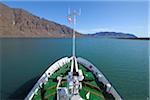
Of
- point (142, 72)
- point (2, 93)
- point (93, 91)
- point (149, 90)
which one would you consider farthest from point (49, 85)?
point (142, 72)

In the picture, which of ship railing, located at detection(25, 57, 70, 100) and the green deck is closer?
the green deck

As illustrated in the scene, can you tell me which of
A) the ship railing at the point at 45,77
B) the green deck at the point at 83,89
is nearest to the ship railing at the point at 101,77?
the green deck at the point at 83,89

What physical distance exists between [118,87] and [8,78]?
30.6ft

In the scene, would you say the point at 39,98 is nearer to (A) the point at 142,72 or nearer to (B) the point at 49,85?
(B) the point at 49,85

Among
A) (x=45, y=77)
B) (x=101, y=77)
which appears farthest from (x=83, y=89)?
(x=45, y=77)

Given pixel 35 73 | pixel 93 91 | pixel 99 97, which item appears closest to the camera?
pixel 99 97

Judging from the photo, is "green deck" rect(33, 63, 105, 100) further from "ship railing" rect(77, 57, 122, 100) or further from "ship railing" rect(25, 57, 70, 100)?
"ship railing" rect(77, 57, 122, 100)

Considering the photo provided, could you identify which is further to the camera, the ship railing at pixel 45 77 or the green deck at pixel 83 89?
the ship railing at pixel 45 77

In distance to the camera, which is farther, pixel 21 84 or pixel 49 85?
pixel 21 84

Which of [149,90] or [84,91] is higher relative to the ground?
[84,91]

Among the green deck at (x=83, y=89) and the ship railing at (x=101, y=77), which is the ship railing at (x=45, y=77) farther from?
the ship railing at (x=101, y=77)

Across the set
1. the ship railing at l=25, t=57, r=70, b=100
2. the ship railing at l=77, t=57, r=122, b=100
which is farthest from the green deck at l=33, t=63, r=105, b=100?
the ship railing at l=77, t=57, r=122, b=100

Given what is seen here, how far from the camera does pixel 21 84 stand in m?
16.0

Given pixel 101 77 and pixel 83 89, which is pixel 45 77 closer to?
pixel 83 89
